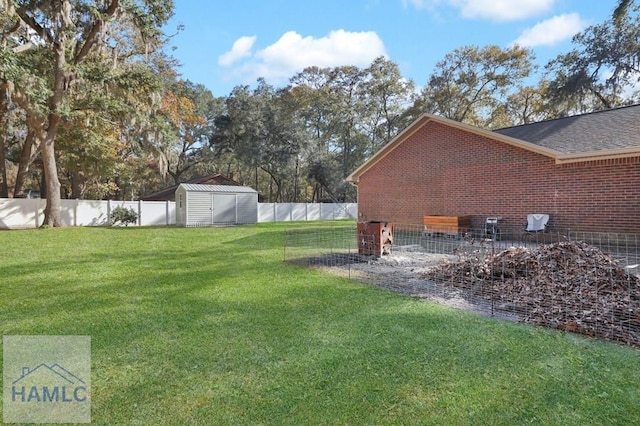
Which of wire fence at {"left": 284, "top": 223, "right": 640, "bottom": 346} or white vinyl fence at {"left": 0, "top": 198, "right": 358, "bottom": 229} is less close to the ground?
white vinyl fence at {"left": 0, "top": 198, "right": 358, "bottom": 229}

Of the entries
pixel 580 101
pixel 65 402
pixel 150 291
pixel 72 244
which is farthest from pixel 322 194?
pixel 65 402

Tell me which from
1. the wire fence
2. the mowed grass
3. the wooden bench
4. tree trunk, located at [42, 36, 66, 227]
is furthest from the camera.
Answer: tree trunk, located at [42, 36, 66, 227]

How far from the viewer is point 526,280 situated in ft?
15.8

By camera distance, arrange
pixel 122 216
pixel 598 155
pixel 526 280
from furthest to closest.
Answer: pixel 122 216
pixel 598 155
pixel 526 280

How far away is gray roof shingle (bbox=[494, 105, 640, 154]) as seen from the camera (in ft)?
28.2

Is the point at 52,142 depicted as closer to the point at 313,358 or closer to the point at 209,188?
the point at 209,188

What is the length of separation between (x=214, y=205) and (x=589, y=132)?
15.3m

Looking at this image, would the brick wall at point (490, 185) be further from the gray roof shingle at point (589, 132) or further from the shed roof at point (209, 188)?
the shed roof at point (209, 188)

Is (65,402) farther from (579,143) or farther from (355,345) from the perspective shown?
(579,143)

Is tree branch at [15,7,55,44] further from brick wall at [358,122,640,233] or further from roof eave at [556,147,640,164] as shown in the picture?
roof eave at [556,147,640,164]

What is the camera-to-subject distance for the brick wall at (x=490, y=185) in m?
8.42

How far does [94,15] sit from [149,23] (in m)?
1.86

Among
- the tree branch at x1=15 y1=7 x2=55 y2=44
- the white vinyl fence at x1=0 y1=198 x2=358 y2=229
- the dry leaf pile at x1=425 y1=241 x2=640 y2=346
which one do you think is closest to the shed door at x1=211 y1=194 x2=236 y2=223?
the white vinyl fence at x1=0 y1=198 x2=358 y2=229

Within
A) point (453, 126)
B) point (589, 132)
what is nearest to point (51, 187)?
point (453, 126)
